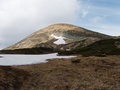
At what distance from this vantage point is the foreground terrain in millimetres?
23016

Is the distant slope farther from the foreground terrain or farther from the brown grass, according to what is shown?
the foreground terrain

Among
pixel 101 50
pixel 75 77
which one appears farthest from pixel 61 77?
pixel 101 50

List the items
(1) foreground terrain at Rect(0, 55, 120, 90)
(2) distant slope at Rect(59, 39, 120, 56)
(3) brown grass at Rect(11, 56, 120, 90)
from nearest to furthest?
(1) foreground terrain at Rect(0, 55, 120, 90), (3) brown grass at Rect(11, 56, 120, 90), (2) distant slope at Rect(59, 39, 120, 56)

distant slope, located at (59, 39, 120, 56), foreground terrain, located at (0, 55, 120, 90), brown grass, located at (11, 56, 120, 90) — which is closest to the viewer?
foreground terrain, located at (0, 55, 120, 90)

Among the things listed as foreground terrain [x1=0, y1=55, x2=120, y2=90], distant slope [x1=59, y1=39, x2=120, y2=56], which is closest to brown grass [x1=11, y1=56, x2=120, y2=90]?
foreground terrain [x1=0, y1=55, x2=120, y2=90]

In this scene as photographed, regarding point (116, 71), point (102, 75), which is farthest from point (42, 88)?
point (116, 71)

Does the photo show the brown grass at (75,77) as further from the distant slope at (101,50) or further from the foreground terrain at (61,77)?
the distant slope at (101,50)

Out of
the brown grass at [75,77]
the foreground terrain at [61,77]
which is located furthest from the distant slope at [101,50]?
the foreground terrain at [61,77]

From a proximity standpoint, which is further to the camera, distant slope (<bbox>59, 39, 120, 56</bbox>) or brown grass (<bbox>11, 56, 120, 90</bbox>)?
distant slope (<bbox>59, 39, 120, 56</bbox>)

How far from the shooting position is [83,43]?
160125mm

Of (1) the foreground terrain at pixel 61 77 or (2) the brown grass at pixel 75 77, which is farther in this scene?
→ (2) the brown grass at pixel 75 77

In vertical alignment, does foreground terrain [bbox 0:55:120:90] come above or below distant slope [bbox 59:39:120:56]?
below

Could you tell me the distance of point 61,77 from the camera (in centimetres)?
2578

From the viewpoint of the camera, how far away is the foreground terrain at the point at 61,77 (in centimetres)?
2302
